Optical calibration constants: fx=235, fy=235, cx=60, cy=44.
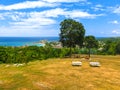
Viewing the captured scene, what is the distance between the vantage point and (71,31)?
92.3m

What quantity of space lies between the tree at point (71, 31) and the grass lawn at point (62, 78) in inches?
1484

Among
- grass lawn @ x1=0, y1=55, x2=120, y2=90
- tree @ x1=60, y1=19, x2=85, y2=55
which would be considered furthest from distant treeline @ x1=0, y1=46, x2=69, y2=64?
grass lawn @ x1=0, y1=55, x2=120, y2=90

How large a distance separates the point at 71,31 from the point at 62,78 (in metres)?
49.2

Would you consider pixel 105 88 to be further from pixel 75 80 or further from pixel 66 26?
pixel 66 26

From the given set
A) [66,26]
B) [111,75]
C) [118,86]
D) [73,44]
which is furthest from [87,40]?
[118,86]

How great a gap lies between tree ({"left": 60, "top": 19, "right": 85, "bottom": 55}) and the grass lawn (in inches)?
1484

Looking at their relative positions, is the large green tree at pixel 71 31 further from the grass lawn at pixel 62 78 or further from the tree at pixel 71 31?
the grass lawn at pixel 62 78

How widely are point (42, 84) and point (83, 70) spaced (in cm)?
1308

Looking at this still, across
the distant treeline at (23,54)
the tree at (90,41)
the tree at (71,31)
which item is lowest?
the distant treeline at (23,54)

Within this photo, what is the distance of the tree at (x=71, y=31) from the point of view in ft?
301

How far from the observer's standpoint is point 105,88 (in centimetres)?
3988

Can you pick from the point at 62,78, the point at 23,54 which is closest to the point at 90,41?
the point at 23,54

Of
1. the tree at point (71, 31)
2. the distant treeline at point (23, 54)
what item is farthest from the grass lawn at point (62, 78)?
the distant treeline at point (23, 54)

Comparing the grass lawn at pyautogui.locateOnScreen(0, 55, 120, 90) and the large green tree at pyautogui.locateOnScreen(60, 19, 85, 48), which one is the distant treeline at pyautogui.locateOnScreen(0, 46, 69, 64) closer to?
the large green tree at pyautogui.locateOnScreen(60, 19, 85, 48)
